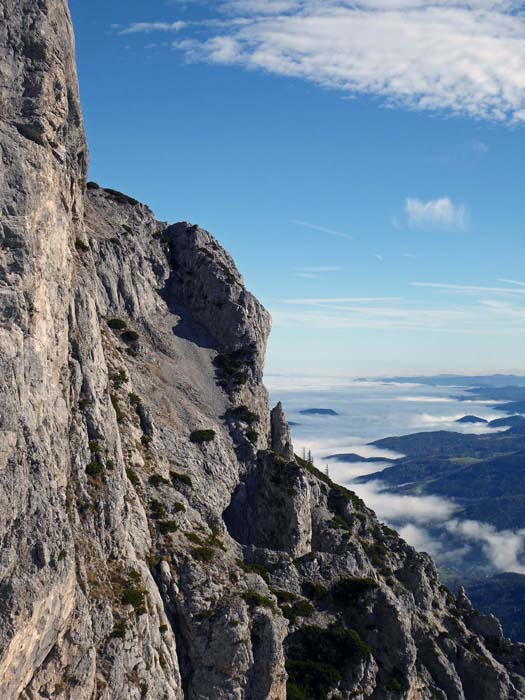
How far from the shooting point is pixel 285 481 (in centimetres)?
7125

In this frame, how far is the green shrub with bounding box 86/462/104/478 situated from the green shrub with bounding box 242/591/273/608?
15775 mm

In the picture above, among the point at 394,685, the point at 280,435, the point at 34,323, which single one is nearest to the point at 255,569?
the point at 394,685

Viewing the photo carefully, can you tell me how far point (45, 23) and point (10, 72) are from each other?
560 cm

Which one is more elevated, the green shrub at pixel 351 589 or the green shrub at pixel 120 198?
the green shrub at pixel 120 198

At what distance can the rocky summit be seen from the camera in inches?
1390

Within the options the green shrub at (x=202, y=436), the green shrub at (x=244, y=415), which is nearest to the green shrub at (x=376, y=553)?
the green shrub at (x=244, y=415)

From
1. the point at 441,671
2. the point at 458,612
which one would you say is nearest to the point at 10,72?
the point at 441,671

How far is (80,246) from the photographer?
5331 cm

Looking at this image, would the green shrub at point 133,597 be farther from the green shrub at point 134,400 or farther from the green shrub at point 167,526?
the green shrub at point 134,400

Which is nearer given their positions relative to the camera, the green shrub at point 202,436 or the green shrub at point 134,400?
the green shrub at point 134,400

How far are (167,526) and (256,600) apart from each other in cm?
936

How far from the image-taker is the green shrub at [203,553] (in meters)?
52.4

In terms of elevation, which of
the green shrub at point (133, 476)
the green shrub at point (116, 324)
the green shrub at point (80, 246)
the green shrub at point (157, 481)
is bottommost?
the green shrub at point (157, 481)

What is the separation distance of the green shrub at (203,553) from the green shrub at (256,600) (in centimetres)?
427
